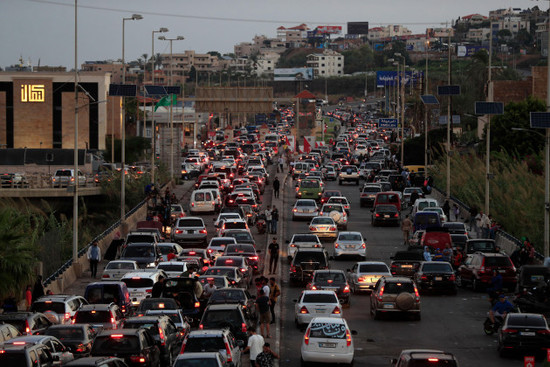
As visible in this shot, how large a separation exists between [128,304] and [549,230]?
19.4m

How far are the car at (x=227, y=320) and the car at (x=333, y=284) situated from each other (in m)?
8.24

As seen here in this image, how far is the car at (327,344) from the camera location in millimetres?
25500

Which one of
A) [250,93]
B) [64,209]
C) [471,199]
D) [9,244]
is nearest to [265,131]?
[250,93]

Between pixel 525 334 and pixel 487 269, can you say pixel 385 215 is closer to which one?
pixel 487 269

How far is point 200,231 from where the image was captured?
165 ft

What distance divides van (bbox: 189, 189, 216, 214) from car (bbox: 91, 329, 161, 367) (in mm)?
39375

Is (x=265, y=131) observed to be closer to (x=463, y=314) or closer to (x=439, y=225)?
(x=439, y=225)

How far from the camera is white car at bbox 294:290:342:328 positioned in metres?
30.9

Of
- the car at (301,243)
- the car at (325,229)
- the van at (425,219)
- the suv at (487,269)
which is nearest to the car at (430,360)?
the suv at (487,269)

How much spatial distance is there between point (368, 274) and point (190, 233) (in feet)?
45.8

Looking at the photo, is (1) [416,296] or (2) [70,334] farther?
(1) [416,296]

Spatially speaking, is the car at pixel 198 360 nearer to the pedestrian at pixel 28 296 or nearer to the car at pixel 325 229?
the pedestrian at pixel 28 296

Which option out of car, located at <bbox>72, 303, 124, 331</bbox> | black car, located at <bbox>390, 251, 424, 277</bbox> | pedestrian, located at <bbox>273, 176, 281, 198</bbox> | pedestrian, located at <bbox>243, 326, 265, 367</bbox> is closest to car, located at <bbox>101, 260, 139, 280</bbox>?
car, located at <bbox>72, 303, 124, 331</bbox>

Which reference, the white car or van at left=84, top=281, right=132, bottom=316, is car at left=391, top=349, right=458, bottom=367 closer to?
the white car
